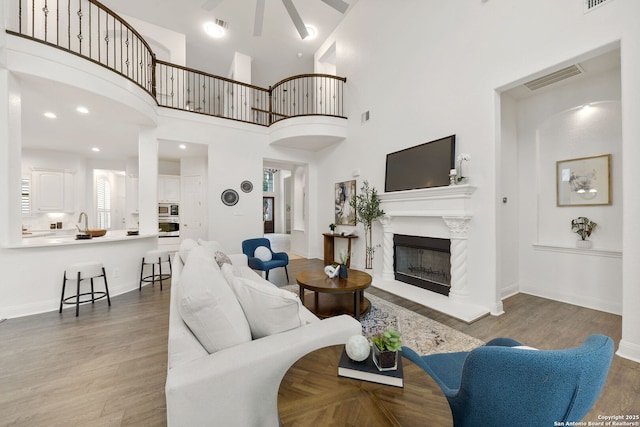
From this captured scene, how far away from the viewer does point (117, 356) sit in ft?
7.45

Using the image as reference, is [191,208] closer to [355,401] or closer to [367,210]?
[367,210]

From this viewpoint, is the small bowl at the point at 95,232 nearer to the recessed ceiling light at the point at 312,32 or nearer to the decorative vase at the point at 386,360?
the decorative vase at the point at 386,360

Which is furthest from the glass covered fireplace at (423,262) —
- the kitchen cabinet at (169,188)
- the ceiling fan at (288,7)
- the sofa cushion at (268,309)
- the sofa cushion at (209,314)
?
the kitchen cabinet at (169,188)

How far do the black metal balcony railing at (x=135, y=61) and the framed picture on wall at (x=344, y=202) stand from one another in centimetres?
170

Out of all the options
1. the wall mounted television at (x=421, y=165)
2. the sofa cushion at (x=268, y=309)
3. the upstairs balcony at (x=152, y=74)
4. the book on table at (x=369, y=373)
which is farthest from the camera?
the upstairs balcony at (x=152, y=74)

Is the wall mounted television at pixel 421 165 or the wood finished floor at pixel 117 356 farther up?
the wall mounted television at pixel 421 165

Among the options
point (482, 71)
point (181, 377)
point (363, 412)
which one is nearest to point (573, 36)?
point (482, 71)

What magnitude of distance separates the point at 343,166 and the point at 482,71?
10.5 ft

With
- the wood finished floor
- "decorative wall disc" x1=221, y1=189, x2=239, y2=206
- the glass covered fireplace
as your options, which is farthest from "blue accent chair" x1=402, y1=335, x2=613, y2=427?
"decorative wall disc" x1=221, y1=189, x2=239, y2=206

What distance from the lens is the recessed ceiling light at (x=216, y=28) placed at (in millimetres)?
6137

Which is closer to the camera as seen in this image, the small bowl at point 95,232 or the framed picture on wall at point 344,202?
the small bowl at point 95,232

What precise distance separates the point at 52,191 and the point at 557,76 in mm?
10052

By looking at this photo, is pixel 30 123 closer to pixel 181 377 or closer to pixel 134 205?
pixel 134 205

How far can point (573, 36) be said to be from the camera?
259 cm
